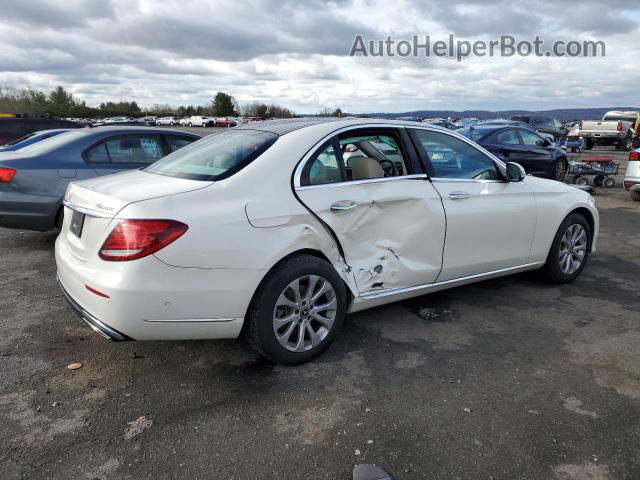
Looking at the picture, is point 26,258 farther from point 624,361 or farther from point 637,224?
point 637,224

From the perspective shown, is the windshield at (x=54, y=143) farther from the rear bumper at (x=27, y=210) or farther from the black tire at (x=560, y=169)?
the black tire at (x=560, y=169)

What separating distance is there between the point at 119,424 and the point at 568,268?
439 cm

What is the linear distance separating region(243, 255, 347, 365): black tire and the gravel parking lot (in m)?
0.14

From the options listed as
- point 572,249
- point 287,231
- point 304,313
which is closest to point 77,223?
point 287,231

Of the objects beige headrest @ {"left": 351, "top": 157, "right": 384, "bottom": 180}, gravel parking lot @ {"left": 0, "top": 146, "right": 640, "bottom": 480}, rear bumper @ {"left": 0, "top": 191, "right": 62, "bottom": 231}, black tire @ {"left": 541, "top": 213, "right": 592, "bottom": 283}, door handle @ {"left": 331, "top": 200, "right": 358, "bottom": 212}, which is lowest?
gravel parking lot @ {"left": 0, "top": 146, "right": 640, "bottom": 480}

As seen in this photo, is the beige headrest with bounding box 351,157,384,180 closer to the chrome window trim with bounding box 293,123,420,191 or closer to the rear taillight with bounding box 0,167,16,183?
the chrome window trim with bounding box 293,123,420,191

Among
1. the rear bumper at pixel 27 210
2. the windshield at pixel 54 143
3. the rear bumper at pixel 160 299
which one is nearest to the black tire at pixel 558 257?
the rear bumper at pixel 160 299

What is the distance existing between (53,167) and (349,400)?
471 centimetres

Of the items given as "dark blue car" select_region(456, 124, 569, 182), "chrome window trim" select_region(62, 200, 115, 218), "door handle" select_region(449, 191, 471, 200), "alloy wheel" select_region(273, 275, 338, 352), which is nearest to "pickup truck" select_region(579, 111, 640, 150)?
"dark blue car" select_region(456, 124, 569, 182)

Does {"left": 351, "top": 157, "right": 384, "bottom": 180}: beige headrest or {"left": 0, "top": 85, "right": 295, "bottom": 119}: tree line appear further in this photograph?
{"left": 0, "top": 85, "right": 295, "bottom": 119}: tree line

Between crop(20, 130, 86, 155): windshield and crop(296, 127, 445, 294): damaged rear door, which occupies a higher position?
crop(20, 130, 86, 155): windshield

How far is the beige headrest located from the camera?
3.84 metres

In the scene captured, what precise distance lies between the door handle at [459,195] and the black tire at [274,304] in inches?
50.4

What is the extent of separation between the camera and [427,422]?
290cm
